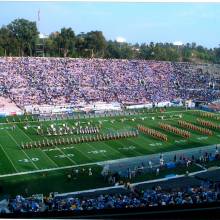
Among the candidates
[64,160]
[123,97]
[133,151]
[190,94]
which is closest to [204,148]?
[133,151]

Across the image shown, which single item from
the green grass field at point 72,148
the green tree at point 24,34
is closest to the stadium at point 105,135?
the green grass field at point 72,148

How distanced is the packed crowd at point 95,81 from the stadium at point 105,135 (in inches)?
4.5

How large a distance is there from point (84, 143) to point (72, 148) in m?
1.49

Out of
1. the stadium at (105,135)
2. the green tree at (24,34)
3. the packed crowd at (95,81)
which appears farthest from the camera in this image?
the green tree at (24,34)

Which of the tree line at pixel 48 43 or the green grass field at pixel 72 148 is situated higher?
the tree line at pixel 48 43

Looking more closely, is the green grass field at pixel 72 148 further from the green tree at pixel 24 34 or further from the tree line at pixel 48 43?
the green tree at pixel 24 34

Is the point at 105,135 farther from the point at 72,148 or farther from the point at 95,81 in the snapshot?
the point at 95,81

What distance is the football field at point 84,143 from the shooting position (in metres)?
21.6

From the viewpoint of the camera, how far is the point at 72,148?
965 inches

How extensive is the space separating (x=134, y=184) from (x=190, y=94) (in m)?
31.0

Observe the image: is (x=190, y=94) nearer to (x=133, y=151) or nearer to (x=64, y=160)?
(x=133, y=151)

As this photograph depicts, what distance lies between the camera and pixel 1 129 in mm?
29453

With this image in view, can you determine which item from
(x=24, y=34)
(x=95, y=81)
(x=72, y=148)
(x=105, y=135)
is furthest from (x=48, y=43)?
(x=72, y=148)

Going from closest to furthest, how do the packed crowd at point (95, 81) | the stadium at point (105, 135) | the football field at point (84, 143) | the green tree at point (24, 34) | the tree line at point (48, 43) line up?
the stadium at point (105, 135)
the football field at point (84, 143)
the packed crowd at point (95, 81)
the tree line at point (48, 43)
the green tree at point (24, 34)
